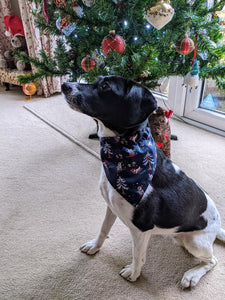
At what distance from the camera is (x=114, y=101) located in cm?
83

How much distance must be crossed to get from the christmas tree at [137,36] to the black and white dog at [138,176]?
42 cm

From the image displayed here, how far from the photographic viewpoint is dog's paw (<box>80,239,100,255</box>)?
3.90 ft

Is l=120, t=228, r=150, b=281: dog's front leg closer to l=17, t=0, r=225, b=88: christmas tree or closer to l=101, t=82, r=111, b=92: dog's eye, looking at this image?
l=101, t=82, r=111, b=92: dog's eye

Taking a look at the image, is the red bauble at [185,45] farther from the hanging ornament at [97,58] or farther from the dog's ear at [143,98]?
the dog's ear at [143,98]

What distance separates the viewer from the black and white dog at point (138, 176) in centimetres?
82

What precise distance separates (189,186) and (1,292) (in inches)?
36.2

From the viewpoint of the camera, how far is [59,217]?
1.41 m

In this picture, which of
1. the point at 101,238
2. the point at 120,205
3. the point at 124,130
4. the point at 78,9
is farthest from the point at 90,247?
the point at 78,9

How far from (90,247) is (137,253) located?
313 millimetres

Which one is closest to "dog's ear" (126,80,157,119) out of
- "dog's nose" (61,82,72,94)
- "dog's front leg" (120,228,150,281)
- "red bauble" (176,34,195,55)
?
"dog's nose" (61,82,72,94)

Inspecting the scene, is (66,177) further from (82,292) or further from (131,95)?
(131,95)

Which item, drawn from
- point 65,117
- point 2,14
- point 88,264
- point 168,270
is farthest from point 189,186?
point 2,14

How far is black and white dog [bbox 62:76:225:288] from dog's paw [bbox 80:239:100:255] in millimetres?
223

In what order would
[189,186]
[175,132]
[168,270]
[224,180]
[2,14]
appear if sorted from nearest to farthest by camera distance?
1. [189,186]
2. [168,270]
3. [224,180]
4. [175,132]
5. [2,14]
